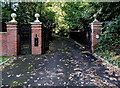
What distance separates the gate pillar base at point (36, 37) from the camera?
25.8ft

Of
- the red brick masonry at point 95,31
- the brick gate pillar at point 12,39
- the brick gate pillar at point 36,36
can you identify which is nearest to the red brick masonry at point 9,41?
the brick gate pillar at point 12,39

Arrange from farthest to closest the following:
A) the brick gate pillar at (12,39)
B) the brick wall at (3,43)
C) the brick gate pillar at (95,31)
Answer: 1. the brick gate pillar at (95,31)
2. the brick wall at (3,43)
3. the brick gate pillar at (12,39)

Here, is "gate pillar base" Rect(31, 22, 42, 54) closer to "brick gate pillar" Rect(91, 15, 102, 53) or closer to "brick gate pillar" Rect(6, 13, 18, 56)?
"brick gate pillar" Rect(6, 13, 18, 56)

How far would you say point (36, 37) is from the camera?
25.9ft

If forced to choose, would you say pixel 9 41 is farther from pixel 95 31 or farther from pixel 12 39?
pixel 95 31

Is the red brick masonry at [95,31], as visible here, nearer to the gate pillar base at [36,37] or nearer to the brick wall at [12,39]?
the gate pillar base at [36,37]

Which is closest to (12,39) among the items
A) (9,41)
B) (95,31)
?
(9,41)

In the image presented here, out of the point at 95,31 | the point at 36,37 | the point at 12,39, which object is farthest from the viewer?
the point at 95,31

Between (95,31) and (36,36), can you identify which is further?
(95,31)

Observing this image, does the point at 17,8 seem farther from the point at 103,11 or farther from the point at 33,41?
the point at 103,11

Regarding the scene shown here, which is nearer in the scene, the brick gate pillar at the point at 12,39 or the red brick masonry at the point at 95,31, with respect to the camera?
the brick gate pillar at the point at 12,39

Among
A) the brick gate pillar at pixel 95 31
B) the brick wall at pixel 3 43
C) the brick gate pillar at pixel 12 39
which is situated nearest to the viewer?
the brick gate pillar at pixel 12 39

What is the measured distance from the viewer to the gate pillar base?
786 centimetres

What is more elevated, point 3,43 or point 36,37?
point 36,37
